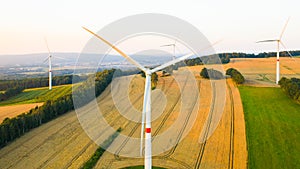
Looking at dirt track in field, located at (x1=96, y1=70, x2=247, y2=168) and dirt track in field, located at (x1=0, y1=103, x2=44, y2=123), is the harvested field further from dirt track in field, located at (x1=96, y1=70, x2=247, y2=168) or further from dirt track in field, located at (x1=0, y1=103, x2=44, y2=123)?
dirt track in field, located at (x1=0, y1=103, x2=44, y2=123)

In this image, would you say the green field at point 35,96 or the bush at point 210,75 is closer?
the green field at point 35,96

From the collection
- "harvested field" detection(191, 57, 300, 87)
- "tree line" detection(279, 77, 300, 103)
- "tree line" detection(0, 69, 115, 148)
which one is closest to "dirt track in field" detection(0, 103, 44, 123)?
"tree line" detection(0, 69, 115, 148)

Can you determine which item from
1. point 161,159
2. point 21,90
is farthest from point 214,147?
point 21,90

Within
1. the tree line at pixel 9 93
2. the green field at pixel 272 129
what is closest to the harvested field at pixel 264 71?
the green field at pixel 272 129

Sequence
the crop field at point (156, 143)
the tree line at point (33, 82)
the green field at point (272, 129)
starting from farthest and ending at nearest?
the tree line at point (33, 82)
the crop field at point (156, 143)
the green field at point (272, 129)

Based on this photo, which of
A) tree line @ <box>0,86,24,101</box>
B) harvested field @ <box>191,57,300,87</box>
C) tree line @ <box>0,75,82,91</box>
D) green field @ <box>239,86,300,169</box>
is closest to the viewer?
green field @ <box>239,86,300,169</box>

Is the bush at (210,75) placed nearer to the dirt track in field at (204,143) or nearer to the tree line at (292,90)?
the tree line at (292,90)

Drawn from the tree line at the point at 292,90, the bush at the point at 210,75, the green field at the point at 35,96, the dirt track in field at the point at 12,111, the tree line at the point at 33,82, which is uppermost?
the bush at the point at 210,75
